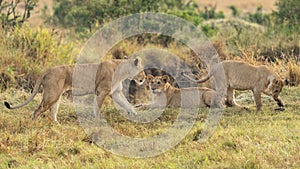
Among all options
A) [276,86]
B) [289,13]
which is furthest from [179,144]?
[289,13]

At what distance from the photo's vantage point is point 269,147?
7.50 meters

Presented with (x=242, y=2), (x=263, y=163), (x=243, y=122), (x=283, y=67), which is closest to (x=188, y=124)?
(x=243, y=122)

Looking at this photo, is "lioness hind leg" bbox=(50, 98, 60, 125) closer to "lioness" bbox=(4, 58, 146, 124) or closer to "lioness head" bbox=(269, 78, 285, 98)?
"lioness" bbox=(4, 58, 146, 124)

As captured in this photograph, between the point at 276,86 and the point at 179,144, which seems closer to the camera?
the point at 179,144

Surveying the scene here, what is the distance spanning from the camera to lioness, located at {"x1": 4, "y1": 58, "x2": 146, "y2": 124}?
9.66 metres

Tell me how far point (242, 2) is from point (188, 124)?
27.3 m

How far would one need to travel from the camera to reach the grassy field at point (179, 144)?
23.7ft

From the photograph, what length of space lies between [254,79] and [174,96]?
4.55ft

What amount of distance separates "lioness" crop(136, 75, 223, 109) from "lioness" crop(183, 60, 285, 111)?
0.43 meters

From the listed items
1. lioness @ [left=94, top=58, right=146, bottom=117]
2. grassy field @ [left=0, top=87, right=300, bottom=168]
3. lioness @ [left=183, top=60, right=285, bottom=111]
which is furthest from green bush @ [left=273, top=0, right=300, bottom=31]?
lioness @ [left=94, top=58, right=146, bottom=117]

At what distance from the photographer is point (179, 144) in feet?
26.8

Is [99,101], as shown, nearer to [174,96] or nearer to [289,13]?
[174,96]

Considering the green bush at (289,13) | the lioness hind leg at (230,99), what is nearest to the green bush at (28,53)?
the lioness hind leg at (230,99)

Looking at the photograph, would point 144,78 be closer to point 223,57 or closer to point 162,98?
point 162,98
